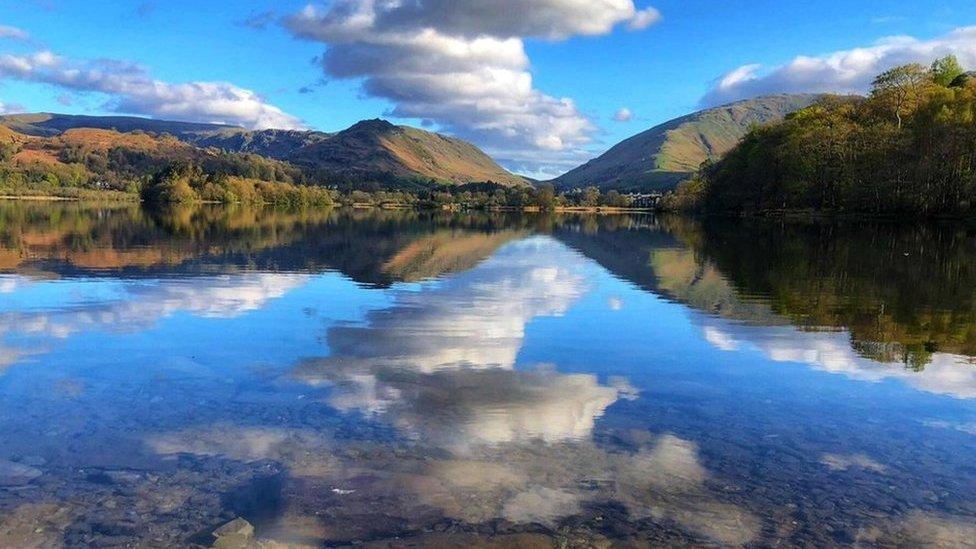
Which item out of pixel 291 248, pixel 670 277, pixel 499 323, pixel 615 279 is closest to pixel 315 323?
→ pixel 499 323

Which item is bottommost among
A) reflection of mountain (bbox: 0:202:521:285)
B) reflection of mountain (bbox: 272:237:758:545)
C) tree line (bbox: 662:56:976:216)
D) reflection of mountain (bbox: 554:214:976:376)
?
reflection of mountain (bbox: 272:237:758:545)

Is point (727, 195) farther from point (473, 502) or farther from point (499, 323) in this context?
point (473, 502)

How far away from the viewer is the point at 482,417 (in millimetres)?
11352

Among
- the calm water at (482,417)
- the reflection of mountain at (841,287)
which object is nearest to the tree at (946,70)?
the reflection of mountain at (841,287)

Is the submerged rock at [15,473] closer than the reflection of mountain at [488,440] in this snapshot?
No

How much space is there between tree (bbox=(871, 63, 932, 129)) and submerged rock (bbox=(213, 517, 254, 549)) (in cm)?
10556

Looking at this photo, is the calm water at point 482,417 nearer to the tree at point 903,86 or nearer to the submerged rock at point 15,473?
the submerged rock at point 15,473

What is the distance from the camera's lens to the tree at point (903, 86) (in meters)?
92.6

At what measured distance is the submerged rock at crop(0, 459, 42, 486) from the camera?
27.7 ft

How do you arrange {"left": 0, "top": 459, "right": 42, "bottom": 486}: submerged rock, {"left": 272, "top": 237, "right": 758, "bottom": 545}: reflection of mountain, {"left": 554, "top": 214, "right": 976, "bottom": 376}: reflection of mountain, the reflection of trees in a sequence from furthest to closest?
{"left": 554, "top": 214, "right": 976, "bottom": 376}: reflection of mountain → the reflection of trees → {"left": 0, "top": 459, "right": 42, "bottom": 486}: submerged rock → {"left": 272, "top": 237, "right": 758, "bottom": 545}: reflection of mountain

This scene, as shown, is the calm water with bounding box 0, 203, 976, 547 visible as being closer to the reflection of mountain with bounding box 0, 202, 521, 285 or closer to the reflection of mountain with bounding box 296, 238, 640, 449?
the reflection of mountain with bounding box 296, 238, 640, 449

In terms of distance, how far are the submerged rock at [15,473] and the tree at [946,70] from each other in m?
126

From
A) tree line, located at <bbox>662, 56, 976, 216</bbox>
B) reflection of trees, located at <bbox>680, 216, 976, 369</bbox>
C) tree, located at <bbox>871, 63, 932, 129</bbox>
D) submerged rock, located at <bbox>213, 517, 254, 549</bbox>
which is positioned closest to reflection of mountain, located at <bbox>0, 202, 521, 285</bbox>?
reflection of trees, located at <bbox>680, 216, 976, 369</bbox>

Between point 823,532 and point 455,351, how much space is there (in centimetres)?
970
